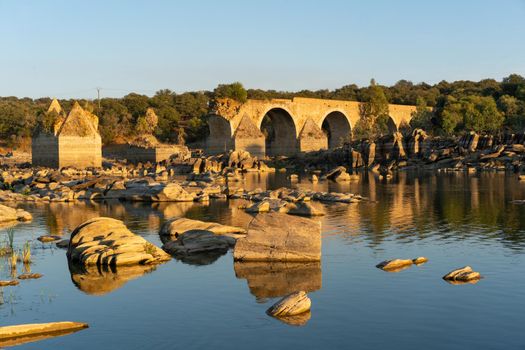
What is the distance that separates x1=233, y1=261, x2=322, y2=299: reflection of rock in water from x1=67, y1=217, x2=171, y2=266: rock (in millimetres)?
2771

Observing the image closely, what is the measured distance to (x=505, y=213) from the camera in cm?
2995

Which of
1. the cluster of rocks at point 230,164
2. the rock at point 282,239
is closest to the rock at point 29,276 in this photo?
the rock at point 282,239

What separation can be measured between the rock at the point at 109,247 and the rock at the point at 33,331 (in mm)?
5837

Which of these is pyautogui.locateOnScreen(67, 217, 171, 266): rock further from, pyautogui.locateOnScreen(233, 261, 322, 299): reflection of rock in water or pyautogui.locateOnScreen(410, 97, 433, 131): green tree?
pyautogui.locateOnScreen(410, 97, 433, 131): green tree

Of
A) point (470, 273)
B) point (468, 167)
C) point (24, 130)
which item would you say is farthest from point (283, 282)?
point (24, 130)

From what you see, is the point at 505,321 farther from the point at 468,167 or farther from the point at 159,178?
the point at 468,167

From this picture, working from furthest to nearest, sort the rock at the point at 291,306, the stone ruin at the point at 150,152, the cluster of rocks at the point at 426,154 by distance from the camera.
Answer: the stone ruin at the point at 150,152
the cluster of rocks at the point at 426,154
the rock at the point at 291,306

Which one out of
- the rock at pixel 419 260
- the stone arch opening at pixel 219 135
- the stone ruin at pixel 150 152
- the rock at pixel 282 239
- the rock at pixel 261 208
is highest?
the stone arch opening at pixel 219 135

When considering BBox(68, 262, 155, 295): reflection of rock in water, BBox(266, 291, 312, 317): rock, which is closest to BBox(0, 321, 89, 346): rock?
BBox(68, 262, 155, 295): reflection of rock in water

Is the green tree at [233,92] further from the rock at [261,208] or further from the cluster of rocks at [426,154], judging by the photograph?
the rock at [261,208]

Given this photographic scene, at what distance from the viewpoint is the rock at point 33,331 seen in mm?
11898

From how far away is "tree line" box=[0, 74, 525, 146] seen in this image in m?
109

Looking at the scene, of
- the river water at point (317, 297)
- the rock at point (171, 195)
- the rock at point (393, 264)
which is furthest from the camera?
the rock at point (171, 195)

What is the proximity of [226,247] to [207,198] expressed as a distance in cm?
1805
